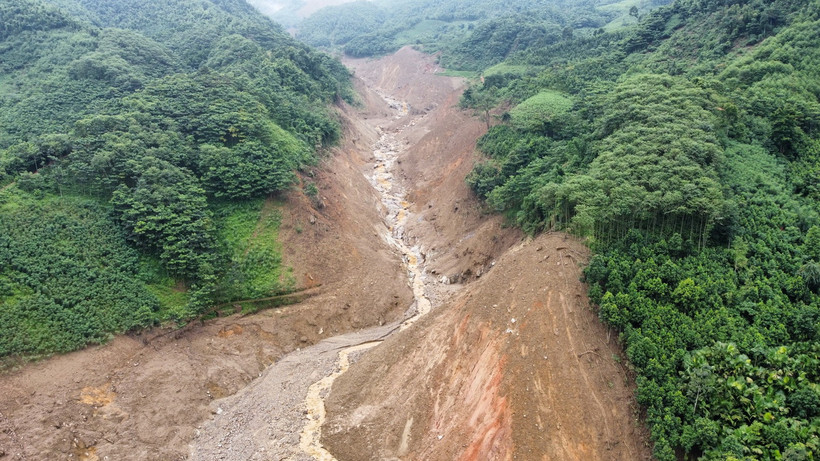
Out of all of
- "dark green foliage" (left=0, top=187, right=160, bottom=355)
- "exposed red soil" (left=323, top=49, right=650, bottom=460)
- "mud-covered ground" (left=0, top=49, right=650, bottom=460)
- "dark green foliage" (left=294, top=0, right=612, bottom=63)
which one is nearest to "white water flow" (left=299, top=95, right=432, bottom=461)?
"mud-covered ground" (left=0, top=49, right=650, bottom=460)

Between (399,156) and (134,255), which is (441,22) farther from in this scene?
(134,255)

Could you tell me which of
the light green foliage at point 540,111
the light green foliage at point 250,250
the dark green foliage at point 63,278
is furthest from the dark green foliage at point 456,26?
the dark green foliage at point 63,278

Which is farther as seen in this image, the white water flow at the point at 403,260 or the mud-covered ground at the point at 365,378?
the white water flow at the point at 403,260

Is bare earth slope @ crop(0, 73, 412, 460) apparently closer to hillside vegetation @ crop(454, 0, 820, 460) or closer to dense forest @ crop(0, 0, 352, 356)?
dense forest @ crop(0, 0, 352, 356)

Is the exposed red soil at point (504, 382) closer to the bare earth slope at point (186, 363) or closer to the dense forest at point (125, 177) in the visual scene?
Answer: the bare earth slope at point (186, 363)

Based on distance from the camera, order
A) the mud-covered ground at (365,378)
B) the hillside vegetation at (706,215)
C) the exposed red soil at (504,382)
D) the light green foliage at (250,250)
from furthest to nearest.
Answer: the light green foliage at (250,250), the mud-covered ground at (365,378), the exposed red soil at (504,382), the hillside vegetation at (706,215)

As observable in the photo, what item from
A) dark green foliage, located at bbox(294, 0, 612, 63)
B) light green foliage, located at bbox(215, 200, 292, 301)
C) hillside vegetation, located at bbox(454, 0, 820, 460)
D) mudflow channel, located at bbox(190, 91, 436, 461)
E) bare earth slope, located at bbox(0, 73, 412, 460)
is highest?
dark green foliage, located at bbox(294, 0, 612, 63)
